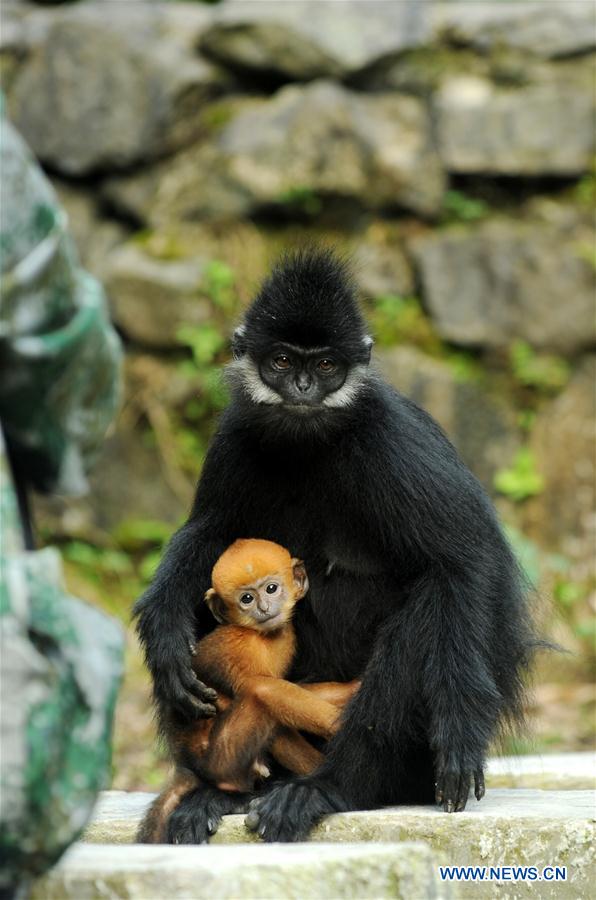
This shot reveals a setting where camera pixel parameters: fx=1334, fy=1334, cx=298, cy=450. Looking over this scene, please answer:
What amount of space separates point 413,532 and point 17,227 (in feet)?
7.28

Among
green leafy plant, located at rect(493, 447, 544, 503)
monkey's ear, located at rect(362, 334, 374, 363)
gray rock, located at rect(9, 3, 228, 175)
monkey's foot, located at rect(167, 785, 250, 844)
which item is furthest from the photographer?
gray rock, located at rect(9, 3, 228, 175)

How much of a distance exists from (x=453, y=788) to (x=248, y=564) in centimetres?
89

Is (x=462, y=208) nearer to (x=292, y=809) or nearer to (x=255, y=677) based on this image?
(x=255, y=677)

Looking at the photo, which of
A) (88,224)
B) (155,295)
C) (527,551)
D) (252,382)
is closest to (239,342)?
(252,382)

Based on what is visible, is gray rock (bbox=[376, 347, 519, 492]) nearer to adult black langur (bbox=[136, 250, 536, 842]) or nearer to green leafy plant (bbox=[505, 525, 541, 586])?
green leafy plant (bbox=[505, 525, 541, 586])

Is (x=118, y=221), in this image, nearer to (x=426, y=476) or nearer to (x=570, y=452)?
(x=570, y=452)

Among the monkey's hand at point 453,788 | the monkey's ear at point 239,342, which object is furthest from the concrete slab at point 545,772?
the monkey's ear at point 239,342

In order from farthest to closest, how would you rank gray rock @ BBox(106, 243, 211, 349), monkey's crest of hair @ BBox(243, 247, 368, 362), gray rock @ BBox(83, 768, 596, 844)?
gray rock @ BBox(106, 243, 211, 349) < monkey's crest of hair @ BBox(243, 247, 368, 362) < gray rock @ BBox(83, 768, 596, 844)

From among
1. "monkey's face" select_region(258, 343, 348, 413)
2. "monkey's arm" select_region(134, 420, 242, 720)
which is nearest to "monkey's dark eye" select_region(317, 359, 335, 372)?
"monkey's face" select_region(258, 343, 348, 413)

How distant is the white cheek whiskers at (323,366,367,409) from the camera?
4.14m

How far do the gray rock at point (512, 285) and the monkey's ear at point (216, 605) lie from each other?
5.05m

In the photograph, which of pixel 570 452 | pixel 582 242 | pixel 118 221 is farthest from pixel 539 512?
pixel 118 221

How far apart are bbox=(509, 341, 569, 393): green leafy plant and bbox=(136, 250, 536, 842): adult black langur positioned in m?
4.54

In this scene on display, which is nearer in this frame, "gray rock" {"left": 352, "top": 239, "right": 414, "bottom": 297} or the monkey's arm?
the monkey's arm
